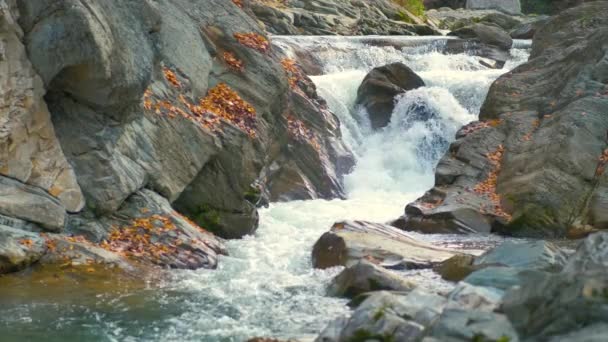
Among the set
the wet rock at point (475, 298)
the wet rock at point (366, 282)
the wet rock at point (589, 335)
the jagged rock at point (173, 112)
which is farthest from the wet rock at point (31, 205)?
the wet rock at point (589, 335)

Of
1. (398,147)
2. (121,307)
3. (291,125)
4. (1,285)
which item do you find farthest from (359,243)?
(398,147)

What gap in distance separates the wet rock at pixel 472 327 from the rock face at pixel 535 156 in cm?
813

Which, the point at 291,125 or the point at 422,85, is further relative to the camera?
the point at 422,85

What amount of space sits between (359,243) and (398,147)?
27.2 ft

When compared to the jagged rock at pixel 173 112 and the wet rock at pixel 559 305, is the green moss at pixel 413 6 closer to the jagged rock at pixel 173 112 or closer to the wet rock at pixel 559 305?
the jagged rock at pixel 173 112

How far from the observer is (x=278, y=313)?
8602mm

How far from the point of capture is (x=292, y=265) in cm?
1124

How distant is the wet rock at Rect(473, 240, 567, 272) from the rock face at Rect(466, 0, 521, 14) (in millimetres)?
39737

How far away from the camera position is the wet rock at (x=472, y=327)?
5.67m

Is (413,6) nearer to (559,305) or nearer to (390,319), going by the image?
(390,319)

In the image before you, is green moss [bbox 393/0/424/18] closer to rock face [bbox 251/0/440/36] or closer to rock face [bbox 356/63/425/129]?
rock face [bbox 251/0/440/36]

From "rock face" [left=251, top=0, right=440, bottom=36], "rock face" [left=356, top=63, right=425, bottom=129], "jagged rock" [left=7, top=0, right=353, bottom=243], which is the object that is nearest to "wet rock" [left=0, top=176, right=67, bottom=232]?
"jagged rock" [left=7, top=0, right=353, bottom=243]

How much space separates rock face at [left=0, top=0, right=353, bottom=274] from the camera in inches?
402

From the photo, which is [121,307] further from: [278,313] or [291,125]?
[291,125]
